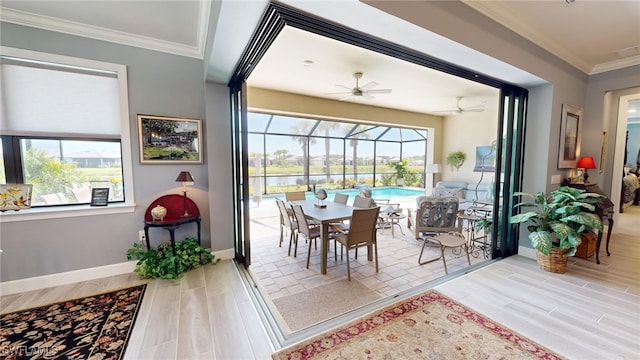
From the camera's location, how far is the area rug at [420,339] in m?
1.65

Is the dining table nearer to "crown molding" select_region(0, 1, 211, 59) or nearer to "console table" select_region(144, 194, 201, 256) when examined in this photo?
"console table" select_region(144, 194, 201, 256)

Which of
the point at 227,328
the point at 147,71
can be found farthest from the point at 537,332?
the point at 147,71

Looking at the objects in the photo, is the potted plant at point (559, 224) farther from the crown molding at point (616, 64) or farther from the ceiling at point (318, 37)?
the crown molding at point (616, 64)

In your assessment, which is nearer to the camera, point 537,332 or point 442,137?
point 537,332

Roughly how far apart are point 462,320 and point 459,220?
2197mm

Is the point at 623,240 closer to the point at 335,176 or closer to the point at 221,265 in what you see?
the point at 221,265

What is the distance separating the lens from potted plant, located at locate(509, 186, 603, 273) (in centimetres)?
265

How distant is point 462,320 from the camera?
2014mm

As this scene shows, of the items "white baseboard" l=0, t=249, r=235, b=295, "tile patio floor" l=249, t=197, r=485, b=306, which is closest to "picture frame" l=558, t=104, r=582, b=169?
"tile patio floor" l=249, t=197, r=485, b=306

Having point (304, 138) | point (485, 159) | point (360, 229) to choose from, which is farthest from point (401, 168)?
point (360, 229)

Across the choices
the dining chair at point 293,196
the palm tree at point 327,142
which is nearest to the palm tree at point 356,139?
the palm tree at point 327,142

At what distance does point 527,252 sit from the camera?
3365 millimetres

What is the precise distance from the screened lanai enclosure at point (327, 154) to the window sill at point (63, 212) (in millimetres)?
4371

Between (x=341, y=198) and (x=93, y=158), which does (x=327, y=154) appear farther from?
(x=93, y=158)
